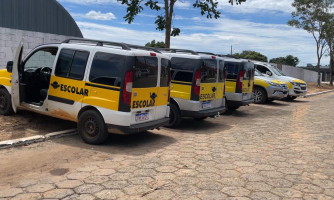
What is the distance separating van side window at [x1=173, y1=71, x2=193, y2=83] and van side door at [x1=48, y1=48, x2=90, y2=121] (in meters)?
2.63

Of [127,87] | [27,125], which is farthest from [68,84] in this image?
[27,125]

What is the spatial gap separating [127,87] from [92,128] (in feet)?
3.70

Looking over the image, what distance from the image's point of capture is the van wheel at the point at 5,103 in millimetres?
7512

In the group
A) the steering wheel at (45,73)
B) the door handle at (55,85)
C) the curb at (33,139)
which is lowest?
the curb at (33,139)

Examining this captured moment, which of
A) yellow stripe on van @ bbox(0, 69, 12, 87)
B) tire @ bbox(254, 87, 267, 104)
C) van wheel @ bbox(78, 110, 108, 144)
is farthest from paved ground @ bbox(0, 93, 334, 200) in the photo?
tire @ bbox(254, 87, 267, 104)

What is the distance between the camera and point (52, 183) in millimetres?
4285

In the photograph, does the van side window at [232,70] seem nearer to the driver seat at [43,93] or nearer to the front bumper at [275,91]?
the front bumper at [275,91]

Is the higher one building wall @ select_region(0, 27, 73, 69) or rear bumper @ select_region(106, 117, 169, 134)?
building wall @ select_region(0, 27, 73, 69)

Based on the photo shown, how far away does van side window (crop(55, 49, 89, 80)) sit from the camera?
629 cm

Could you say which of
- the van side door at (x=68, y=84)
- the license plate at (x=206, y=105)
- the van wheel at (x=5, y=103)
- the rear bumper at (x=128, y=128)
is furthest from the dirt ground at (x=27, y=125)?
the license plate at (x=206, y=105)

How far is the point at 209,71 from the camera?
829 centimetres

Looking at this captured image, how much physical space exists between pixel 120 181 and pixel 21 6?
12582 mm

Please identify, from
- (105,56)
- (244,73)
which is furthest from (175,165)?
(244,73)

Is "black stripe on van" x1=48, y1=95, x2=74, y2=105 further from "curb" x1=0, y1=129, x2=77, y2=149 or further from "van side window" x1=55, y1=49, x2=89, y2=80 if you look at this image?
"curb" x1=0, y1=129, x2=77, y2=149
